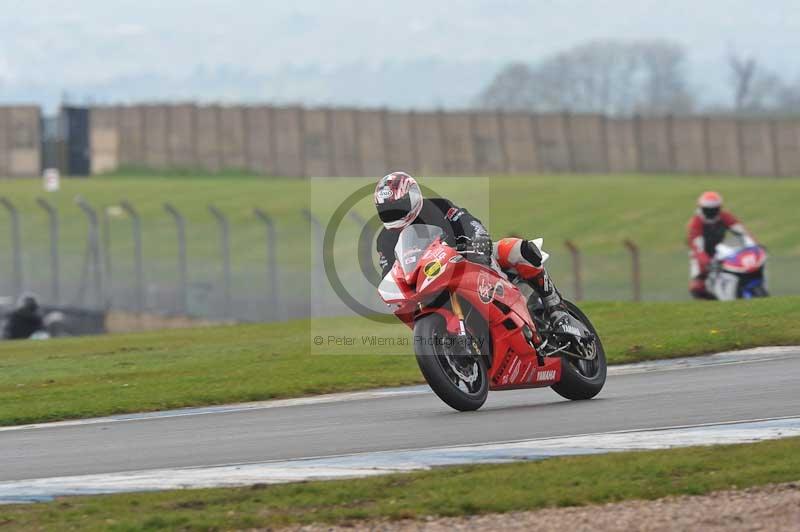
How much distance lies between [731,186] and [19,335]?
30.1 m

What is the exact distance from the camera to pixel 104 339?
69.9ft

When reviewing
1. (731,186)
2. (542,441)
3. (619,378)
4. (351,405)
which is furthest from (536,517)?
(731,186)

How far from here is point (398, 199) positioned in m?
10.9

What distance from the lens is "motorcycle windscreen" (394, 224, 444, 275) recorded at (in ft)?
35.8

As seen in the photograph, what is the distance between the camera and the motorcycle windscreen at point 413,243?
10.9 meters

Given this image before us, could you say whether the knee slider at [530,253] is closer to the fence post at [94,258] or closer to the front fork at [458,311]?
the front fork at [458,311]

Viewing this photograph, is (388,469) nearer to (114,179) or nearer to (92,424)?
(92,424)

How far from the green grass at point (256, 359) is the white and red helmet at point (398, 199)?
3038 millimetres

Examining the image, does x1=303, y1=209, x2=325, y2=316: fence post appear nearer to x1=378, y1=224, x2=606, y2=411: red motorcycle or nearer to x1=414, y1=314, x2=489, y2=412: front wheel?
x1=378, y1=224, x2=606, y2=411: red motorcycle

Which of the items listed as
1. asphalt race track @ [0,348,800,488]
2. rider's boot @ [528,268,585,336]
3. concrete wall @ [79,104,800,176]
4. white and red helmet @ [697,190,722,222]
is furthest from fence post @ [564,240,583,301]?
concrete wall @ [79,104,800,176]

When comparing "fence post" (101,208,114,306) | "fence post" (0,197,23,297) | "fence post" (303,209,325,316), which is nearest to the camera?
"fence post" (303,209,325,316)

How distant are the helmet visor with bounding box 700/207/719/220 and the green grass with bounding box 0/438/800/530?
43.6ft

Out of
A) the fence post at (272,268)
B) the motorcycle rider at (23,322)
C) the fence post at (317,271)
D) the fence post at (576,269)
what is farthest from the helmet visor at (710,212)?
the motorcycle rider at (23,322)

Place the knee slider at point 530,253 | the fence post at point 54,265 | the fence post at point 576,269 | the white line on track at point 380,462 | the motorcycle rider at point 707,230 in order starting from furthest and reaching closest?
the fence post at point 54,265 < the fence post at point 576,269 < the motorcycle rider at point 707,230 < the knee slider at point 530,253 < the white line on track at point 380,462
